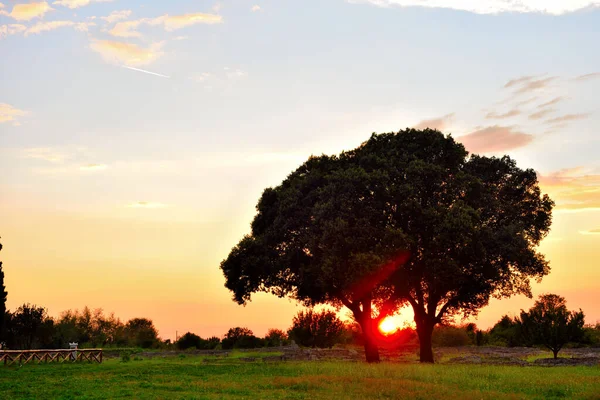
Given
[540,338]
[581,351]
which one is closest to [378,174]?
[540,338]

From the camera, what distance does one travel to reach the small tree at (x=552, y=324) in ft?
173

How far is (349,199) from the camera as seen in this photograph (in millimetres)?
44688

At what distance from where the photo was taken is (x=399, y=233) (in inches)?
1673

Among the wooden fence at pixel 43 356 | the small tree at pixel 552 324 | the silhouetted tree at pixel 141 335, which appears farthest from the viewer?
the silhouetted tree at pixel 141 335

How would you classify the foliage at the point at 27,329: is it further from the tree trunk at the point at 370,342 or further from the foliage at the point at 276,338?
the tree trunk at the point at 370,342

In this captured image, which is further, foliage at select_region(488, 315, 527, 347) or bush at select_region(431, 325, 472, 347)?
bush at select_region(431, 325, 472, 347)

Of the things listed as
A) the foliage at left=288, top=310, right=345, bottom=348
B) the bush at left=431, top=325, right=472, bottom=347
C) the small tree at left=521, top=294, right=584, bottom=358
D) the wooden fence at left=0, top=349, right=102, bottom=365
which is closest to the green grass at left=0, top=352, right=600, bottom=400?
the wooden fence at left=0, top=349, right=102, bottom=365

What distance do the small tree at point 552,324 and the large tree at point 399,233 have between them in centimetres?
686

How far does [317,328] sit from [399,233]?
3361cm

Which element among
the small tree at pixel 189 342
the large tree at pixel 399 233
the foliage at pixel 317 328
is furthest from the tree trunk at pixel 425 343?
the small tree at pixel 189 342

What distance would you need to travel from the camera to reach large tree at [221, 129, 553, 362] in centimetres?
4331

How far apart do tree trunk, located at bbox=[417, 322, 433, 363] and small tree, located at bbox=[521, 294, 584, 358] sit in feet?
37.8

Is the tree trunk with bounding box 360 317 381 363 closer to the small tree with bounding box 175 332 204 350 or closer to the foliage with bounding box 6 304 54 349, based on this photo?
the small tree with bounding box 175 332 204 350

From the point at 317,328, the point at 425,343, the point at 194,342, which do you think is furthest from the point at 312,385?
the point at 194,342
